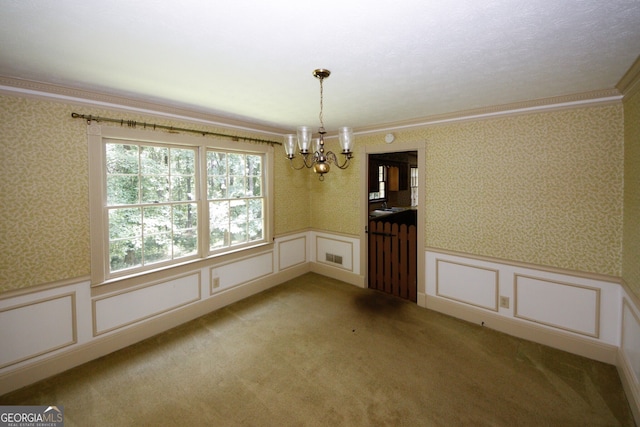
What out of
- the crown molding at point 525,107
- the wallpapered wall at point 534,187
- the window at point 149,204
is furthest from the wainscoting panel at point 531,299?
the window at point 149,204

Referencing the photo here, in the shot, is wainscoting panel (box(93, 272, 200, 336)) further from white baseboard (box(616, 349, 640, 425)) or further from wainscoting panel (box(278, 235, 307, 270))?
white baseboard (box(616, 349, 640, 425))

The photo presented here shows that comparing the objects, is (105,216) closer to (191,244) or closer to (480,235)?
(191,244)

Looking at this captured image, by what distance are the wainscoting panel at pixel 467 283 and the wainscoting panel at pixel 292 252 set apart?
226 cm

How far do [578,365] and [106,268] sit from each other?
4493 millimetres

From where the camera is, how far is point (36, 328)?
2449mm

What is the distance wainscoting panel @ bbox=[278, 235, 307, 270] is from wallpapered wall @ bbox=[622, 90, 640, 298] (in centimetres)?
390

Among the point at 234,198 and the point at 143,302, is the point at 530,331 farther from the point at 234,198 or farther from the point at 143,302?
the point at 143,302

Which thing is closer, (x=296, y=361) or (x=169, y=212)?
(x=296, y=361)

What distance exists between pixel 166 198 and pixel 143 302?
114 cm

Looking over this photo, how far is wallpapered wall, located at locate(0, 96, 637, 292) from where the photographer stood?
235 centimetres

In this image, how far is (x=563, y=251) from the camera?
2863mm

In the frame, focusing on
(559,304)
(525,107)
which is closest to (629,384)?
(559,304)

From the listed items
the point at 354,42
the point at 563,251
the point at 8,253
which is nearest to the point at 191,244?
the point at 8,253

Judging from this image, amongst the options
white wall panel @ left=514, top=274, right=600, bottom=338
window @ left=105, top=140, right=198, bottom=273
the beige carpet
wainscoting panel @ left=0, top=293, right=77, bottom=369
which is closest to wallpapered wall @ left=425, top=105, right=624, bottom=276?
white wall panel @ left=514, top=274, right=600, bottom=338
